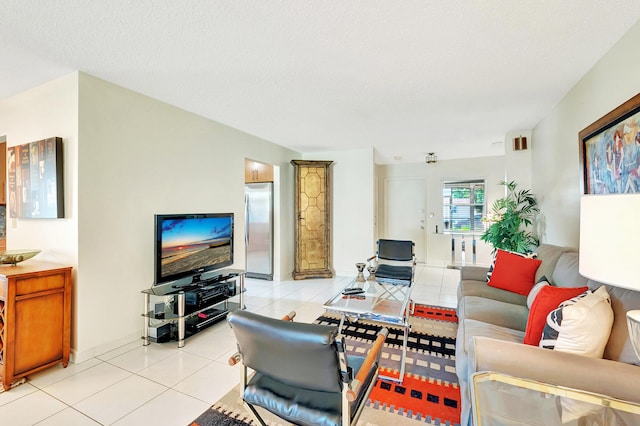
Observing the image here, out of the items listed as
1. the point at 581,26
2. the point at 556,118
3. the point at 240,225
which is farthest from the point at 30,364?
the point at 556,118

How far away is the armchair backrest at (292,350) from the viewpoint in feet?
3.56

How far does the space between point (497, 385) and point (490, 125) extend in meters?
3.69

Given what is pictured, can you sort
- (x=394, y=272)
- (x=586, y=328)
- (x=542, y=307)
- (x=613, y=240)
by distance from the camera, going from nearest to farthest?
(x=613, y=240)
(x=586, y=328)
(x=542, y=307)
(x=394, y=272)

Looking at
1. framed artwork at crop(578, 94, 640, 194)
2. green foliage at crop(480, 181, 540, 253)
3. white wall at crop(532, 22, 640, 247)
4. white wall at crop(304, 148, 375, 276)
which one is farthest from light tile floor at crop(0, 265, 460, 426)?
green foliage at crop(480, 181, 540, 253)

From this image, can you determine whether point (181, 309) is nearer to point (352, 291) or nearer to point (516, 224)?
point (352, 291)

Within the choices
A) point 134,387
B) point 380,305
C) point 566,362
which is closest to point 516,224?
point 380,305

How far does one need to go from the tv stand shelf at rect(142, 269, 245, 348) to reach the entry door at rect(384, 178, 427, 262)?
187 inches

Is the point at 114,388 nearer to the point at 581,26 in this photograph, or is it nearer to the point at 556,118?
the point at 581,26

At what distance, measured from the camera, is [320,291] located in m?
4.38

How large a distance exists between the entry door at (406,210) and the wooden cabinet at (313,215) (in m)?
2.34

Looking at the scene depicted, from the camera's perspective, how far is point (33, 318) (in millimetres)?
2068

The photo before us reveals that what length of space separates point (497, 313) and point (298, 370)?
171 centimetres

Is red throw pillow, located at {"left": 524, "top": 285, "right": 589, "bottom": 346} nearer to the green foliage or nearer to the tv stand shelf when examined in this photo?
the green foliage

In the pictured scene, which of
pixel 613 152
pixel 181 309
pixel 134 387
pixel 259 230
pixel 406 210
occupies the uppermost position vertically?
pixel 613 152
